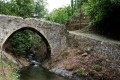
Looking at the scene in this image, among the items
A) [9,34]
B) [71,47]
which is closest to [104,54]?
[71,47]

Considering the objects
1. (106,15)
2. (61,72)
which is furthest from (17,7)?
(106,15)

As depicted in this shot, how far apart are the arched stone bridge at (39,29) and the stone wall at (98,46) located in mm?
1020

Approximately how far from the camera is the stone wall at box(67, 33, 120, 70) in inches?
862

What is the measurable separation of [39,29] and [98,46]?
7080 mm

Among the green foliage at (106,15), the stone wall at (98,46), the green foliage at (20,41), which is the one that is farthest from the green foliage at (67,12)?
the green foliage at (106,15)

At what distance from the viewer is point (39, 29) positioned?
29047 millimetres

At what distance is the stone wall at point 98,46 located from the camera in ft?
71.8

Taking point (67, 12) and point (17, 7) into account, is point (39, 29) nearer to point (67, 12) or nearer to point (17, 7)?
point (17, 7)

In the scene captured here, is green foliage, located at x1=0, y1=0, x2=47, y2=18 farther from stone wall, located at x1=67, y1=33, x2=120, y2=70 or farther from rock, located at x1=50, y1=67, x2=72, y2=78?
rock, located at x1=50, y1=67, x2=72, y2=78

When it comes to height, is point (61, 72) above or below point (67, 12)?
below

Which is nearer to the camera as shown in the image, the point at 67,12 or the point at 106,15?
the point at 106,15

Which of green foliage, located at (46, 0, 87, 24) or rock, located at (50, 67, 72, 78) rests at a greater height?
green foliage, located at (46, 0, 87, 24)

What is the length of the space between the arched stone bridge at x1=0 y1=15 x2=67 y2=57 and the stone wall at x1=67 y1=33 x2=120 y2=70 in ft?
3.35

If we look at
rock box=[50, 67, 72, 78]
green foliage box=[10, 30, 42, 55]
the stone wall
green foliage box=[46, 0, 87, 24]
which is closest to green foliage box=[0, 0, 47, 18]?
green foliage box=[10, 30, 42, 55]
